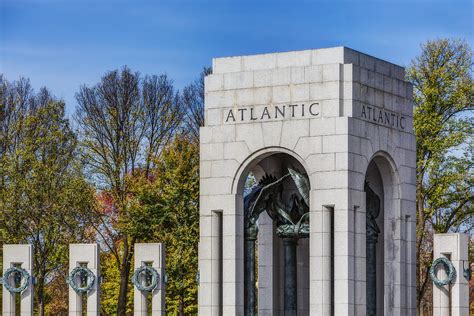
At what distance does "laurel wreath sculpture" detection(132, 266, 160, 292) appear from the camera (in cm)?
5359

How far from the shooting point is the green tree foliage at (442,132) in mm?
70500

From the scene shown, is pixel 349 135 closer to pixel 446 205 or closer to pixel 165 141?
pixel 446 205

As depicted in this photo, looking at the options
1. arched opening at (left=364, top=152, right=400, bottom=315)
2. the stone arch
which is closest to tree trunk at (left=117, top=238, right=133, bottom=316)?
the stone arch

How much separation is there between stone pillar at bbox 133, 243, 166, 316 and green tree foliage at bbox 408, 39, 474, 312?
762 inches

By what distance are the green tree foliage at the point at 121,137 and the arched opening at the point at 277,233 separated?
1209 inches

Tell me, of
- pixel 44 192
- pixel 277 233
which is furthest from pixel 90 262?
pixel 44 192

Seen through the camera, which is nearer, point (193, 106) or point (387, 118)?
point (387, 118)

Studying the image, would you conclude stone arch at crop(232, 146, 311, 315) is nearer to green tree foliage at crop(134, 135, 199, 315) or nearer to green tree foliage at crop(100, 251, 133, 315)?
green tree foliage at crop(134, 135, 199, 315)

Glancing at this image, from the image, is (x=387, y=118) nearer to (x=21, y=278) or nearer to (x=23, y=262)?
(x=23, y=262)

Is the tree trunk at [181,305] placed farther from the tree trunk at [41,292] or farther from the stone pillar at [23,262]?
the stone pillar at [23,262]

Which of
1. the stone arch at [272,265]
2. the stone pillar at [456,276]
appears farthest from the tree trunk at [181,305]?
Result: the stone pillar at [456,276]

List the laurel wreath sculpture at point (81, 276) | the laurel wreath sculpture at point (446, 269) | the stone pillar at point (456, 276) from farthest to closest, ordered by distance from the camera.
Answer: the laurel wreath sculpture at point (81, 276), the stone pillar at point (456, 276), the laurel wreath sculpture at point (446, 269)

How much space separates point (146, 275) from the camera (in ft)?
177

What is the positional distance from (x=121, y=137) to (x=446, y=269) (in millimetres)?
37524
